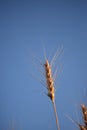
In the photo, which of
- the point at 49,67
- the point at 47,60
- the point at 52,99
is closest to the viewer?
the point at 52,99

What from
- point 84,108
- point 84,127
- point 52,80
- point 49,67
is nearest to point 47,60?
point 49,67

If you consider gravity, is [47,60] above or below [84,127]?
above

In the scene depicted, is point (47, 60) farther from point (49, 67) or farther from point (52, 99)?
point (52, 99)

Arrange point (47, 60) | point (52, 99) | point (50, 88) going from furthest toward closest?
point (47, 60), point (50, 88), point (52, 99)

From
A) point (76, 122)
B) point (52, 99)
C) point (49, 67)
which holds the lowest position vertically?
point (76, 122)

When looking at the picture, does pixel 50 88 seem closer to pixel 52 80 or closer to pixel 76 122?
pixel 52 80

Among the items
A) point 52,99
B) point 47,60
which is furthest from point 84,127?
point 47,60

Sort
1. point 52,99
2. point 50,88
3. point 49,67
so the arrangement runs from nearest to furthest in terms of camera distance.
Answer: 1. point 52,99
2. point 50,88
3. point 49,67

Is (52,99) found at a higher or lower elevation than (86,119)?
higher

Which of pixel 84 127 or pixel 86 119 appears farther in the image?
pixel 86 119
